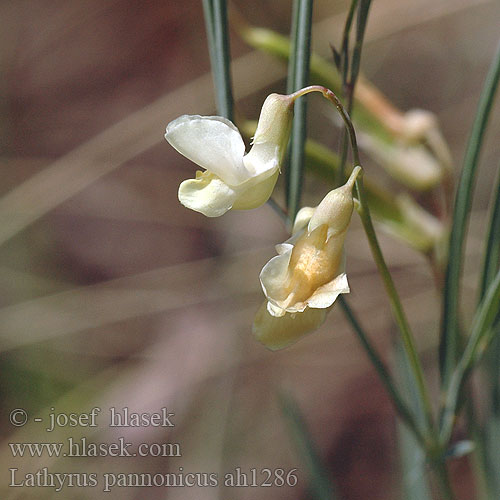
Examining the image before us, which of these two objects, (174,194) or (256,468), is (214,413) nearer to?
(256,468)

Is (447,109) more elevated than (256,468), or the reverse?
(447,109)

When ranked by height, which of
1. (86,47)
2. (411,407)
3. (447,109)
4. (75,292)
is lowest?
(411,407)

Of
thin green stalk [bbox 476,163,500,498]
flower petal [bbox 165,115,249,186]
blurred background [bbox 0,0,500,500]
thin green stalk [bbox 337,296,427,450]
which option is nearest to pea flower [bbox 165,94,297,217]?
flower petal [bbox 165,115,249,186]

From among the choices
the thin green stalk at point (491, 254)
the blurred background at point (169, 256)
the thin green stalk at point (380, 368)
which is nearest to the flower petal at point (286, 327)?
the thin green stalk at point (380, 368)

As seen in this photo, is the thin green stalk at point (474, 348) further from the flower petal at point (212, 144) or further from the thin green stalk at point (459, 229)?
the flower petal at point (212, 144)

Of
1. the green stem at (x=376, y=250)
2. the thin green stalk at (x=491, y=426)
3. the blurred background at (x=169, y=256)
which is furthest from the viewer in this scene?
the blurred background at (x=169, y=256)

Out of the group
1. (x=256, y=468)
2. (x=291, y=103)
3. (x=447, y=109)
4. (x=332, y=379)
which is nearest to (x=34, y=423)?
(x=256, y=468)
